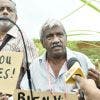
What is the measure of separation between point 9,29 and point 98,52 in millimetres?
3213

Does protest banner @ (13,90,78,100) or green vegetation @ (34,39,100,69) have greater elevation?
green vegetation @ (34,39,100,69)

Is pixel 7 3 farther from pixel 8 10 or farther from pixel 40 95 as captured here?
pixel 40 95

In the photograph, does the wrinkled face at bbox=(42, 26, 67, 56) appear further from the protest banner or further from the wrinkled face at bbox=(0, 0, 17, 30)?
the protest banner

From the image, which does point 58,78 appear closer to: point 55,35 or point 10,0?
point 55,35

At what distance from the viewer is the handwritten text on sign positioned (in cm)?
301

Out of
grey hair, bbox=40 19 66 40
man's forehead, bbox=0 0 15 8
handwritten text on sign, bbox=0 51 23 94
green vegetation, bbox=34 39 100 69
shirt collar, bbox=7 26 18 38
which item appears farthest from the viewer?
green vegetation, bbox=34 39 100 69

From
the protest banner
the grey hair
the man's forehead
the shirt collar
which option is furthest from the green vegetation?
the protest banner

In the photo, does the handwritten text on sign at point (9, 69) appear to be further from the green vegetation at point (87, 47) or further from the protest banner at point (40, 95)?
the green vegetation at point (87, 47)

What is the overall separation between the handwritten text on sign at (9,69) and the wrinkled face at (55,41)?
0.69m

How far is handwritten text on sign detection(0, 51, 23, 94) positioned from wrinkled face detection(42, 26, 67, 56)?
27.1 inches

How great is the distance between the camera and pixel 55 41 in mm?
3793

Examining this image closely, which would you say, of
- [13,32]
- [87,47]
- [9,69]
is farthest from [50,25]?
[87,47]

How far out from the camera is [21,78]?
376cm

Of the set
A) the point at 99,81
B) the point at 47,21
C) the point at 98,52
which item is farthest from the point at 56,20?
the point at 98,52
